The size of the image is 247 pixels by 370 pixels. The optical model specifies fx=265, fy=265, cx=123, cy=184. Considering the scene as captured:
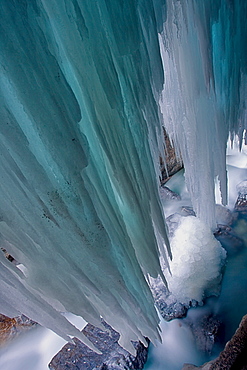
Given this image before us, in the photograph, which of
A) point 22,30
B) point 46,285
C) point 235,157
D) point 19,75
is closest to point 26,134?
point 19,75

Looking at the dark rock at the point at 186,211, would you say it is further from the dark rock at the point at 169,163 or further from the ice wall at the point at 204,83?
the dark rock at the point at 169,163

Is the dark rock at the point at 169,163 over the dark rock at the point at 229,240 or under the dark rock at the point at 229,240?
over

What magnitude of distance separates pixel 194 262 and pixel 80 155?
307 cm

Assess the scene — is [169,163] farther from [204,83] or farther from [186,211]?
[204,83]

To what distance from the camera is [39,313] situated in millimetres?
1628

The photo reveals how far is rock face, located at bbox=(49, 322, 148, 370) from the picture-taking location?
9.75ft

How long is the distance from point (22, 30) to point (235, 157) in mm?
6072

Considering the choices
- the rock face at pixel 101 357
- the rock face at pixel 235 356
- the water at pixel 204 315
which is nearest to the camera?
the rock face at pixel 235 356

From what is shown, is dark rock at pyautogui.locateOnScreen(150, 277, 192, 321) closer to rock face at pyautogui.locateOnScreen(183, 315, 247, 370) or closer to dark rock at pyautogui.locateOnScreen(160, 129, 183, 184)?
rock face at pyautogui.locateOnScreen(183, 315, 247, 370)

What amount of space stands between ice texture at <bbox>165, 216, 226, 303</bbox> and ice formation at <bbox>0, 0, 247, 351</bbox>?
4.52 ft

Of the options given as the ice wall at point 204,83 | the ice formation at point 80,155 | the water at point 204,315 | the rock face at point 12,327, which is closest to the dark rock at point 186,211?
the ice wall at point 204,83

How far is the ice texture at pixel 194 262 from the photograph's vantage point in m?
3.64

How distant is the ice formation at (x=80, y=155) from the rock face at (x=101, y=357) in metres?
0.95

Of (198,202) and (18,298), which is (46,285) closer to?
(18,298)
